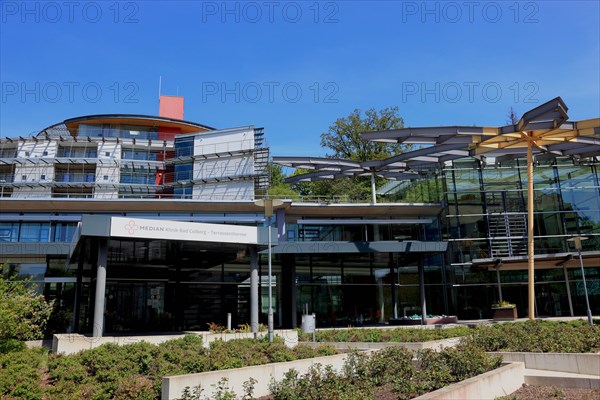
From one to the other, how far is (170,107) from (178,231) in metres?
47.9

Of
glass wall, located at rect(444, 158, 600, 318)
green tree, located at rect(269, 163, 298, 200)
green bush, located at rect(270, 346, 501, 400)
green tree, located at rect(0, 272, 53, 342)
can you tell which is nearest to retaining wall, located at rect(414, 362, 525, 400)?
green bush, located at rect(270, 346, 501, 400)

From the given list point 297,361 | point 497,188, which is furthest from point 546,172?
point 297,361

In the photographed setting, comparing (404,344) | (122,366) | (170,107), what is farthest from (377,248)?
(170,107)

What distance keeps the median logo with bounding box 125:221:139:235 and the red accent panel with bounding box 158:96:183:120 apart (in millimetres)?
47065

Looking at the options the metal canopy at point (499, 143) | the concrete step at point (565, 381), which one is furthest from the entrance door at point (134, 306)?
the concrete step at point (565, 381)

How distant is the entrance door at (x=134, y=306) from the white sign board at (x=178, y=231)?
10.7 meters

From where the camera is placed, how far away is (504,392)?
378 inches

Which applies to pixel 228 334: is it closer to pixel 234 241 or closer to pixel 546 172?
pixel 234 241

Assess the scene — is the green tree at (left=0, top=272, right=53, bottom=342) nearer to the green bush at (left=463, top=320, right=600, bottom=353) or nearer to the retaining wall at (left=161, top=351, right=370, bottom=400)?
the retaining wall at (left=161, top=351, right=370, bottom=400)

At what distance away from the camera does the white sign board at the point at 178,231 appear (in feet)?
57.5

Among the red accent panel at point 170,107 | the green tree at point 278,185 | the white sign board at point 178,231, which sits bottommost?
the white sign board at point 178,231

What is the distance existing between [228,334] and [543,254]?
2190 cm

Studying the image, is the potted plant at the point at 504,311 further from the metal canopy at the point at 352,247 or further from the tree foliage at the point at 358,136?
the tree foliage at the point at 358,136

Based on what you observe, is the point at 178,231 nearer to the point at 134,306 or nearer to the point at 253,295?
the point at 253,295
